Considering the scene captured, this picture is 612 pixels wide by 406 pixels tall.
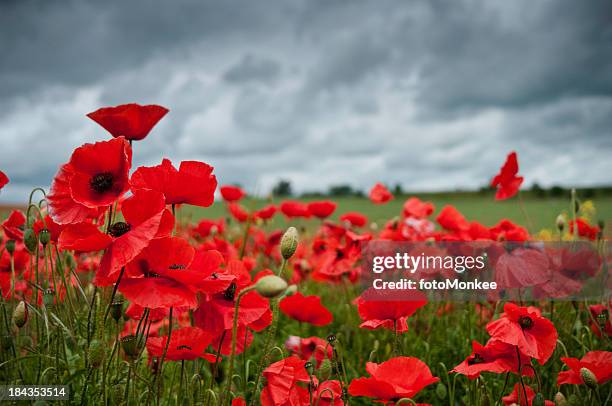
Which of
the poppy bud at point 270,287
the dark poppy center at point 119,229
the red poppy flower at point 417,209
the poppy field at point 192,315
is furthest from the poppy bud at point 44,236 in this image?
the red poppy flower at point 417,209

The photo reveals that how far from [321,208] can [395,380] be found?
2.09 metres

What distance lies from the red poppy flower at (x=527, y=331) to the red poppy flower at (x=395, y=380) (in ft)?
0.87

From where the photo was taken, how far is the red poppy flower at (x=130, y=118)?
136cm

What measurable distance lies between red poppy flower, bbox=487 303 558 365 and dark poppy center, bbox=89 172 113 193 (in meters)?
1.09

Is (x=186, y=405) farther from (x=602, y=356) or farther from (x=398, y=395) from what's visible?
(x=602, y=356)

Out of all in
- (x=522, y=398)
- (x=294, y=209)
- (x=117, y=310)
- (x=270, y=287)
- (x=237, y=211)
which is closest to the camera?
(x=270, y=287)

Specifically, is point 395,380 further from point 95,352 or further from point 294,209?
point 294,209

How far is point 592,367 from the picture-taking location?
1.61 m

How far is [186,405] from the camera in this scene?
1.43 m

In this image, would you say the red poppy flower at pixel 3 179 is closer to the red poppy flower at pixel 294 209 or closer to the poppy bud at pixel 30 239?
the poppy bud at pixel 30 239

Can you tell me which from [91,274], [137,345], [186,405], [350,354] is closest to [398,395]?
[186,405]

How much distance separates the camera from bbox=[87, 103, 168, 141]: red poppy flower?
136cm

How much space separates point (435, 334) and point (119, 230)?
6.39ft

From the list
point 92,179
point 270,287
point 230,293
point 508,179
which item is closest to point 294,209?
point 508,179
